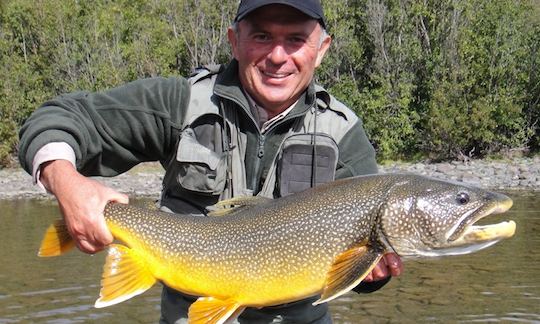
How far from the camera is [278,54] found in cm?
350

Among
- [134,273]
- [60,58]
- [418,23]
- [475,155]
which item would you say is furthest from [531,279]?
[60,58]

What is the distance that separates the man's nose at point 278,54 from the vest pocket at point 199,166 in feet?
1.83

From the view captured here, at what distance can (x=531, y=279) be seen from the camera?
9.62 m

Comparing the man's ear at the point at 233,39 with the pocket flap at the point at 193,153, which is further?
the man's ear at the point at 233,39

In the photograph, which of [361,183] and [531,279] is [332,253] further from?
[531,279]

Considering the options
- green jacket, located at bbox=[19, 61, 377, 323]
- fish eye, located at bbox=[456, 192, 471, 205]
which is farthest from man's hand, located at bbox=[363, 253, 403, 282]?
green jacket, located at bbox=[19, 61, 377, 323]

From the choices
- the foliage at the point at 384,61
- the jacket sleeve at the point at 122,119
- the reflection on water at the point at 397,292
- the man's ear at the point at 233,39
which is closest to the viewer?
the jacket sleeve at the point at 122,119

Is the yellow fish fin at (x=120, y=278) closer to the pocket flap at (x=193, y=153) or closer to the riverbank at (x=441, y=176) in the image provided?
the pocket flap at (x=193, y=153)

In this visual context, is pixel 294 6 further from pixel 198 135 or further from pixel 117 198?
pixel 117 198

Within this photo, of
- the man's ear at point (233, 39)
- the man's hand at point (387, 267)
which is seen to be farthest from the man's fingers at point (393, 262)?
the man's ear at point (233, 39)

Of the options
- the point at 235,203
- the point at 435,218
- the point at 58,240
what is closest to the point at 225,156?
the point at 235,203

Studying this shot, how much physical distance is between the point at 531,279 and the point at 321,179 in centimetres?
708

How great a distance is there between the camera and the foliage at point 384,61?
28.3 meters

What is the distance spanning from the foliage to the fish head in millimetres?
24793
